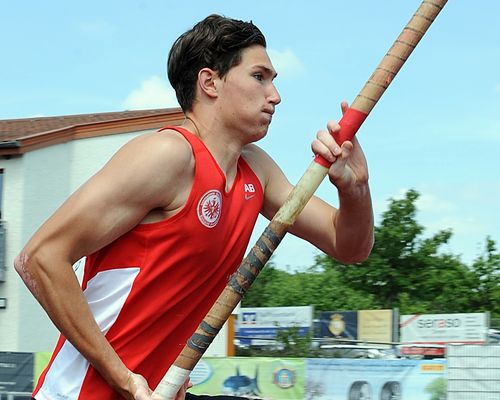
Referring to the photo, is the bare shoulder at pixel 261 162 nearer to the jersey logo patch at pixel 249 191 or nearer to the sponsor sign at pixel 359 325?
the jersey logo patch at pixel 249 191

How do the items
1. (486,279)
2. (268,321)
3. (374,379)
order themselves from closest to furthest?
1. (374,379)
2. (268,321)
3. (486,279)

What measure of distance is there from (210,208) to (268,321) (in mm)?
31919

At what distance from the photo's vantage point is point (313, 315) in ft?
116

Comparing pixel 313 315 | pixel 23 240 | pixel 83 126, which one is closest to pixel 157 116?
pixel 83 126

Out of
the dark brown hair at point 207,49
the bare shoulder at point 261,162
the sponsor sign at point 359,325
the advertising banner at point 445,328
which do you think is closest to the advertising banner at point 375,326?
the sponsor sign at point 359,325

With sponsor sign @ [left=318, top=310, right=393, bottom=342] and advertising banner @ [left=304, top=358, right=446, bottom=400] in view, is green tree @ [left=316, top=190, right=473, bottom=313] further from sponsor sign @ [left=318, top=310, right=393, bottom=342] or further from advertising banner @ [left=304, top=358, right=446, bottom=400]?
advertising banner @ [left=304, top=358, right=446, bottom=400]

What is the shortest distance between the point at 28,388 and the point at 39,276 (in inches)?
456

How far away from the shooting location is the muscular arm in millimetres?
3088

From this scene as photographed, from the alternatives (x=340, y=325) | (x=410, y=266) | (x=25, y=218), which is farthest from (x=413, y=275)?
(x=25, y=218)

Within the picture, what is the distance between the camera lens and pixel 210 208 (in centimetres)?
329

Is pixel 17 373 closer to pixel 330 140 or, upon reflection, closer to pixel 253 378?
pixel 253 378

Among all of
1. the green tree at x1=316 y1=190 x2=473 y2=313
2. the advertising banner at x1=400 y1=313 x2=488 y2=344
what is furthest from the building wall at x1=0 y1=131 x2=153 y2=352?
the green tree at x1=316 y1=190 x2=473 y2=313

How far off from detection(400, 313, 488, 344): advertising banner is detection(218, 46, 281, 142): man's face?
2774 cm

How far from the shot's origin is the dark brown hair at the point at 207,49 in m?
3.41
